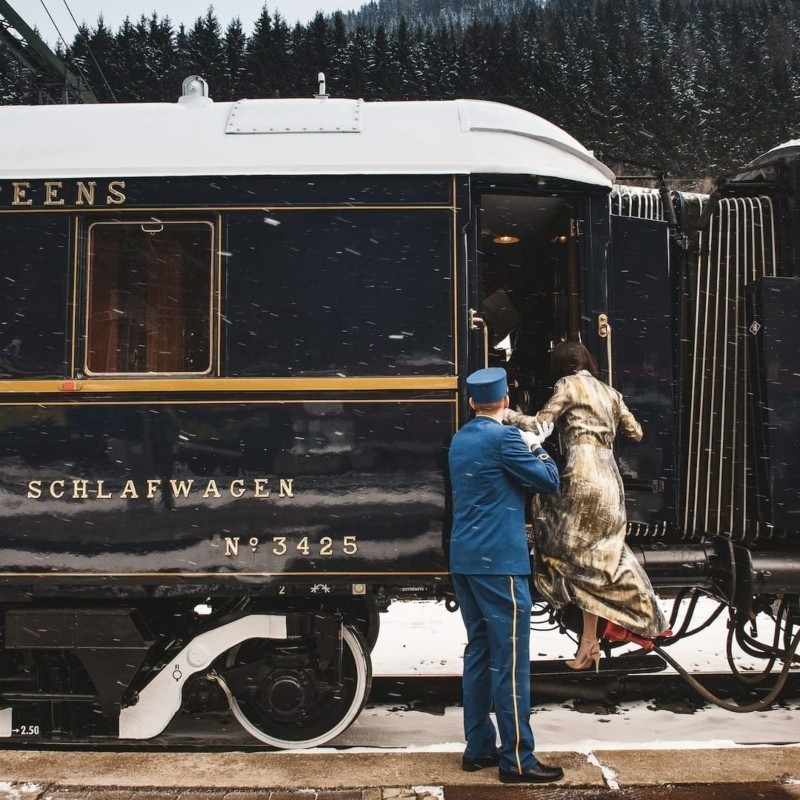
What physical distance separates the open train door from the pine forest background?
22736 mm

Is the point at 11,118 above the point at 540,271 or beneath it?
above

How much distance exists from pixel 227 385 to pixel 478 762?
216 cm

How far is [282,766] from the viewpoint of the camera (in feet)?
12.3

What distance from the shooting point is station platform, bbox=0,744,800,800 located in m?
3.37

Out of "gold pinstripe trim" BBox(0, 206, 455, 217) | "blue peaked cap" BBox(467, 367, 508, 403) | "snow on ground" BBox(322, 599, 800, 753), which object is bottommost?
"snow on ground" BBox(322, 599, 800, 753)

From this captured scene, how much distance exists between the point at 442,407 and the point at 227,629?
166 cm

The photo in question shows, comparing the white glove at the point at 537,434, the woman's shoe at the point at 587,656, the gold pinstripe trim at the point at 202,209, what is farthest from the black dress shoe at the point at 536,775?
the gold pinstripe trim at the point at 202,209

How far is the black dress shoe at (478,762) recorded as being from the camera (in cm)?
369

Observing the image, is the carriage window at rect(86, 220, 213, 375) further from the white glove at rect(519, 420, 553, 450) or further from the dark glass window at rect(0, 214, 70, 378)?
the white glove at rect(519, 420, 553, 450)

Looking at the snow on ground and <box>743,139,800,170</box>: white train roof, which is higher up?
<box>743,139,800,170</box>: white train roof

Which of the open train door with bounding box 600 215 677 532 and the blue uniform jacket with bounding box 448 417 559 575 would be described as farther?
the open train door with bounding box 600 215 677 532

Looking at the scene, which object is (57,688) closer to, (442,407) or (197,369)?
(197,369)

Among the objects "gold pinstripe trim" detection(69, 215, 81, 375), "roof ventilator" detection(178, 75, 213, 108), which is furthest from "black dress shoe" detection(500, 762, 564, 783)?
"roof ventilator" detection(178, 75, 213, 108)

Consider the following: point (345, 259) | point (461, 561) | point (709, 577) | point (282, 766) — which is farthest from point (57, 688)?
point (709, 577)
